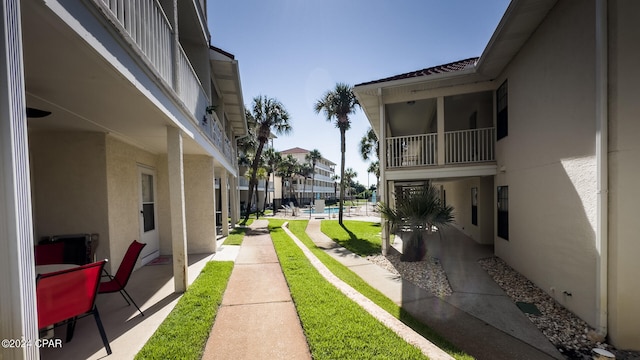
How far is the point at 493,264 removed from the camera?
313 inches

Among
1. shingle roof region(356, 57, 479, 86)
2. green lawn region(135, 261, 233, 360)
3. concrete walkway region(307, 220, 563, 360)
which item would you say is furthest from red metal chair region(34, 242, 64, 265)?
shingle roof region(356, 57, 479, 86)

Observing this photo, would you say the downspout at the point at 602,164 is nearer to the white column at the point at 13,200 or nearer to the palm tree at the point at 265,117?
the white column at the point at 13,200

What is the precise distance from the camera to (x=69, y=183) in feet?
18.5

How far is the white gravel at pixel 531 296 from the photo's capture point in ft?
12.9

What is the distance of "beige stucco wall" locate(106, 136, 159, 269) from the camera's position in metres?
5.88

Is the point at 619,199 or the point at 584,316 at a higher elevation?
the point at 619,199

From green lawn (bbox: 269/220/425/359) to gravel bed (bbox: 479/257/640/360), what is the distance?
2.67 metres

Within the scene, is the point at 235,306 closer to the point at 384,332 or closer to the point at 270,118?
the point at 384,332

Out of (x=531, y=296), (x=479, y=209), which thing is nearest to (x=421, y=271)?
(x=531, y=296)

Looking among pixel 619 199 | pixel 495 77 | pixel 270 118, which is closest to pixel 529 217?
pixel 619 199

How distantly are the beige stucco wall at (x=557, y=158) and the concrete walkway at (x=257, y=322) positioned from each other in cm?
481

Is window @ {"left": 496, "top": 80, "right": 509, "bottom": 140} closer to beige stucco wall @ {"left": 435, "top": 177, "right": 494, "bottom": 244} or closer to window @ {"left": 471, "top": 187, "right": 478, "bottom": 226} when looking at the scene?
beige stucco wall @ {"left": 435, "top": 177, "right": 494, "bottom": 244}

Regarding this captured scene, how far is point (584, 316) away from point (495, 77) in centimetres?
690

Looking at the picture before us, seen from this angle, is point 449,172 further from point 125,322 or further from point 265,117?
point 265,117
